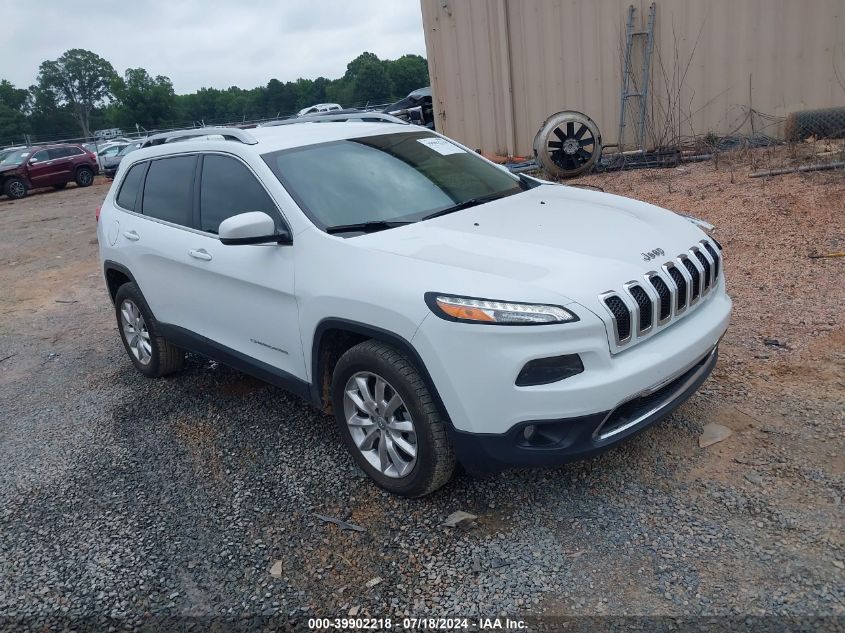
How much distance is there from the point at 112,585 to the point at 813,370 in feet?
12.7

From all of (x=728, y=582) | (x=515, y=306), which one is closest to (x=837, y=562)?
(x=728, y=582)

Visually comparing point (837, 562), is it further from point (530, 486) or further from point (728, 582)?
point (530, 486)

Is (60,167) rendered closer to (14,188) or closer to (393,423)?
(14,188)

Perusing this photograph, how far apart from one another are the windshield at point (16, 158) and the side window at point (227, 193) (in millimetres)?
21162

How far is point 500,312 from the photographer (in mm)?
2793

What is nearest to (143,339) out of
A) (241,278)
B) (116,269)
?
(116,269)

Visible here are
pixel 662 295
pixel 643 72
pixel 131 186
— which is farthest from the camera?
pixel 643 72

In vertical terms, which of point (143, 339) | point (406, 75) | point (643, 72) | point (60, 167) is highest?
point (406, 75)

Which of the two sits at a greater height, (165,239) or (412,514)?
(165,239)

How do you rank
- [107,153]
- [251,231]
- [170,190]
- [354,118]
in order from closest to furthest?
[251,231] → [170,190] → [354,118] → [107,153]

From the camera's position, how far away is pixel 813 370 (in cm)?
412

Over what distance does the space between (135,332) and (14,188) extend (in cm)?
1972

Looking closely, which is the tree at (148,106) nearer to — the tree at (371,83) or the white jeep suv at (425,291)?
the tree at (371,83)

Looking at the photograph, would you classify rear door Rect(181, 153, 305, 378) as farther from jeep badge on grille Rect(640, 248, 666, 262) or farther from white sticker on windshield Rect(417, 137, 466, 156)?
jeep badge on grille Rect(640, 248, 666, 262)
